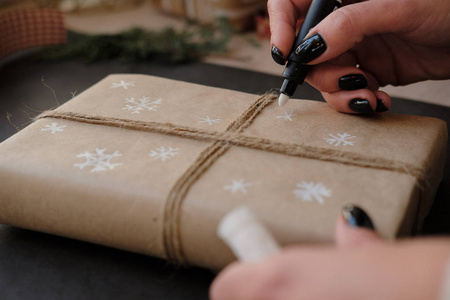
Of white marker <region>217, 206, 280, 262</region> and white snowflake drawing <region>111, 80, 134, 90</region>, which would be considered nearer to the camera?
white marker <region>217, 206, 280, 262</region>

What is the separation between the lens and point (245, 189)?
42 cm

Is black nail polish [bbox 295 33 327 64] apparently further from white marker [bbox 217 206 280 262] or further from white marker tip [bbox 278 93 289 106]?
white marker [bbox 217 206 280 262]

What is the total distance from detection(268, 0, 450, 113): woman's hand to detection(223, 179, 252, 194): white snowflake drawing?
7.6 inches

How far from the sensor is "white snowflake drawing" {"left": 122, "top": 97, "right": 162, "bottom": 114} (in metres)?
0.57

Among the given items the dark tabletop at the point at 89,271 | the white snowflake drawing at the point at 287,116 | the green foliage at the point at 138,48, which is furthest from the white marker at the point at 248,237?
the green foliage at the point at 138,48

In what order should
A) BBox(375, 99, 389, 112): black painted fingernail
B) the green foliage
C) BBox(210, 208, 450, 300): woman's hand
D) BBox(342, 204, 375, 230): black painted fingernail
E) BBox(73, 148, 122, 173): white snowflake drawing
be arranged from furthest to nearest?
the green foliage, BBox(375, 99, 389, 112): black painted fingernail, BBox(73, 148, 122, 173): white snowflake drawing, BBox(342, 204, 375, 230): black painted fingernail, BBox(210, 208, 450, 300): woman's hand

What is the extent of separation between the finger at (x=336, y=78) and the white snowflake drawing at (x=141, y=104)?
0.20 metres

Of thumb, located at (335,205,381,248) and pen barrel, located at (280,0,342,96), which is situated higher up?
pen barrel, located at (280,0,342,96)

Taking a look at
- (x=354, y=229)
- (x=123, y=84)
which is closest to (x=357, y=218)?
(x=354, y=229)

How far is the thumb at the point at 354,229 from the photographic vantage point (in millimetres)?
322

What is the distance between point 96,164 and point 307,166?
8.2 inches

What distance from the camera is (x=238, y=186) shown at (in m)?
0.42

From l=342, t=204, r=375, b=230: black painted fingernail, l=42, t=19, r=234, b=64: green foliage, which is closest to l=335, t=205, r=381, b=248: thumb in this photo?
l=342, t=204, r=375, b=230: black painted fingernail

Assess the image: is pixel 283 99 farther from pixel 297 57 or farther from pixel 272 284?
pixel 272 284
